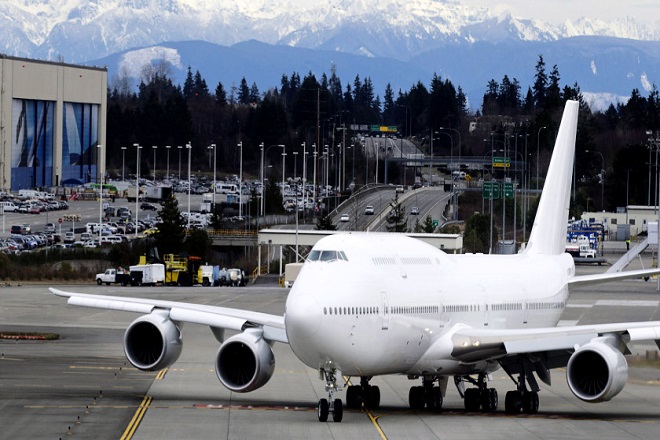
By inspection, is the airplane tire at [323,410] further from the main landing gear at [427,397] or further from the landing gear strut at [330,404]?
the main landing gear at [427,397]

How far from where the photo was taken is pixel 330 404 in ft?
112

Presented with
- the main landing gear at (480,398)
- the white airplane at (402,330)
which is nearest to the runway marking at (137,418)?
the white airplane at (402,330)

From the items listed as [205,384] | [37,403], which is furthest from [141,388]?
[37,403]

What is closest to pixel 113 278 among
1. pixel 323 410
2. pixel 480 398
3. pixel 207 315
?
pixel 207 315

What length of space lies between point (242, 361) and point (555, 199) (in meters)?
15.5

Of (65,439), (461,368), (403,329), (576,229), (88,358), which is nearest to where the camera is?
(65,439)

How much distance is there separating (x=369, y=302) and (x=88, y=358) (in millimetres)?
23922

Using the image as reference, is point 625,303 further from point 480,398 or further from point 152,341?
point 152,341

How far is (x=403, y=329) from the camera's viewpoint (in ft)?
117

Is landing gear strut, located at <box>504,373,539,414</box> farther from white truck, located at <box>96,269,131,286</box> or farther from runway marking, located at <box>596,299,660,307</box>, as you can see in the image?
white truck, located at <box>96,269,131,286</box>

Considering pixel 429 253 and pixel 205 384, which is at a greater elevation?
pixel 429 253

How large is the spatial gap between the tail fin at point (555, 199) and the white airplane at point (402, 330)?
331 cm

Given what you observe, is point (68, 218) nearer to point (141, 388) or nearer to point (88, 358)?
point (88, 358)

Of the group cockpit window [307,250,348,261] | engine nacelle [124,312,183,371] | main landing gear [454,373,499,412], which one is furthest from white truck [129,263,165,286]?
cockpit window [307,250,348,261]
